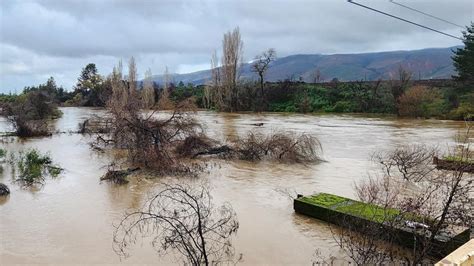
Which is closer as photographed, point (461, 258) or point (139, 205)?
point (461, 258)

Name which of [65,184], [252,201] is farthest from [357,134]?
[65,184]

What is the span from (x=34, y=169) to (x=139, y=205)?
556 centimetres

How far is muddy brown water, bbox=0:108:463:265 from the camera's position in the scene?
849cm

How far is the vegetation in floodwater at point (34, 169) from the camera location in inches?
553

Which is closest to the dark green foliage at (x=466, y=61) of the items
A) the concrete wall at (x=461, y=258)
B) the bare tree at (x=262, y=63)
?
the bare tree at (x=262, y=63)

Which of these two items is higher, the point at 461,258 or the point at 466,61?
the point at 466,61

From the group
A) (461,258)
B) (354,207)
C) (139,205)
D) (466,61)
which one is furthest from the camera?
(466,61)

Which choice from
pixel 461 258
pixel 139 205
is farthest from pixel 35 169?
pixel 461 258

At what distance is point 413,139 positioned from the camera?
25.3 m

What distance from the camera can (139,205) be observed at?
11.8 metres

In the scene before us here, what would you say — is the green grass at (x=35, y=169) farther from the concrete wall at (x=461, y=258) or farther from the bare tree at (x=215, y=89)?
the bare tree at (x=215, y=89)

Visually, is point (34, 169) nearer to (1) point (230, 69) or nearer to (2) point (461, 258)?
(2) point (461, 258)

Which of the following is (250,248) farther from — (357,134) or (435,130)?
(435,130)

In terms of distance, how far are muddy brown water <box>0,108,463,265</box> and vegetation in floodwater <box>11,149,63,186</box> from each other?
398mm
